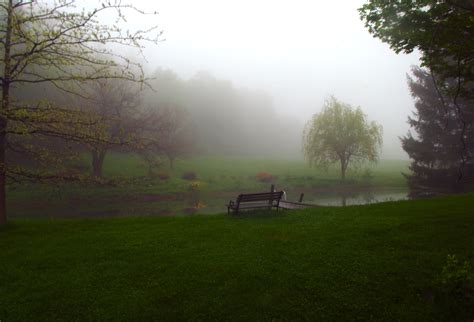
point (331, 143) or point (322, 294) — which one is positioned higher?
point (331, 143)

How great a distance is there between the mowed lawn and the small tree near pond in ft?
110

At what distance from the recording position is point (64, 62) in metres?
10.0

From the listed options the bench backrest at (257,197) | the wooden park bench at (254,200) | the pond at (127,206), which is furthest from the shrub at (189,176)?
the bench backrest at (257,197)

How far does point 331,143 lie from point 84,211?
1263 inches

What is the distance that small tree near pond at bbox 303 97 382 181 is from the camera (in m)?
42.8

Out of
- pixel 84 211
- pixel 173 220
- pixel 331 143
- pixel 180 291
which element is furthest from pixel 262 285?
pixel 331 143

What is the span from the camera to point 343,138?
4309 cm

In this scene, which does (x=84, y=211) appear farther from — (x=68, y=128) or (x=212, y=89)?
(x=212, y=89)

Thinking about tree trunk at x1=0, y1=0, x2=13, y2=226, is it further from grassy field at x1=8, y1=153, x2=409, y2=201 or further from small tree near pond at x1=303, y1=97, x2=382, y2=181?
small tree near pond at x1=303, y1=97, x2=382, y2=181

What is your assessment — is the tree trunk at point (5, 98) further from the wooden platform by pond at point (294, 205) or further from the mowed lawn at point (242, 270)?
the wooden platform by pond at point (294, 205)

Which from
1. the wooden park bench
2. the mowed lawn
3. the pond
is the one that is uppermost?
the wooden park bench

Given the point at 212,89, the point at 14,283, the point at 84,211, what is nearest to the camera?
the point at 14,283

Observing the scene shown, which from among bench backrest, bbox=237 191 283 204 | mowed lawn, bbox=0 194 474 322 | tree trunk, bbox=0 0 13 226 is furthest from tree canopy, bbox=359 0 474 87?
tree trunk, bbox=0 0 13 226

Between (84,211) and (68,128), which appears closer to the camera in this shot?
(68,128)
